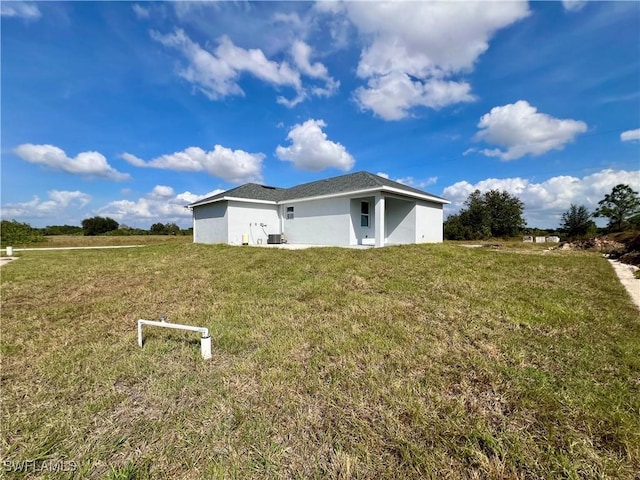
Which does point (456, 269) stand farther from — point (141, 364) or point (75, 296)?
point (75, 296)

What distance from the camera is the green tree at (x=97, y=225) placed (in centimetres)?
5522

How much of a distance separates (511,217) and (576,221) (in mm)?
6378

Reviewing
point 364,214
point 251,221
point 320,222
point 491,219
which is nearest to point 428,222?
point 364,214

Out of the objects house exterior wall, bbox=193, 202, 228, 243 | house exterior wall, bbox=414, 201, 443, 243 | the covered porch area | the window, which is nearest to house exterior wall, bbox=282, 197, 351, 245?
the covered porch area

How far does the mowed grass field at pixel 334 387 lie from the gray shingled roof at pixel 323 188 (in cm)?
852

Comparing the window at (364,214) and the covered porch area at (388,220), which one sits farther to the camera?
the window at (364,214)

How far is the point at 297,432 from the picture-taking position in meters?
1.92

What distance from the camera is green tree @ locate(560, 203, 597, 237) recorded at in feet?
101

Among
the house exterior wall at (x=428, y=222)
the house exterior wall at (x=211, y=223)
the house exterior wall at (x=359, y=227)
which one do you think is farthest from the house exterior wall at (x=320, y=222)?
the house exterior wall at (x=428, y=222)

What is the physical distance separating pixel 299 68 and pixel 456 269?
10244 millimetres

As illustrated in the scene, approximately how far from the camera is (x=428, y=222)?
49.3 feet

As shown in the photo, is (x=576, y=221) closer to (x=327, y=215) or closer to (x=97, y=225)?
(x=327, y=215)

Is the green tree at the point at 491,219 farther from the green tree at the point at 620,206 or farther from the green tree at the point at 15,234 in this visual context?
the green tree at the point at 15,234

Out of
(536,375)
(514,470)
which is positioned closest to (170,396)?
(514,470)
